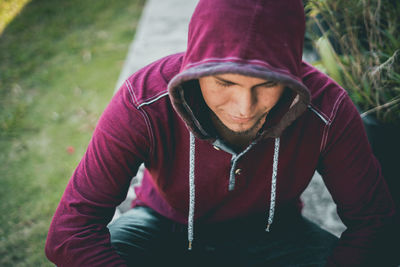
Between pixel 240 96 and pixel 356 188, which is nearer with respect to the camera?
pixel 240 96

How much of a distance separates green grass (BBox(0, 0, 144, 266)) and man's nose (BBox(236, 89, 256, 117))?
1789 millimetres

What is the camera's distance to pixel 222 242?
1.64 metres

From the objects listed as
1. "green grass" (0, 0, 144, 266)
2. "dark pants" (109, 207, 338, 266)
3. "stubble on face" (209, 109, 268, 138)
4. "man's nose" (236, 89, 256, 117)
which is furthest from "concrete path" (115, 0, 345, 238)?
"man's nose" (236, 89, 256, 117)

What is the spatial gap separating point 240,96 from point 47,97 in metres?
3.05

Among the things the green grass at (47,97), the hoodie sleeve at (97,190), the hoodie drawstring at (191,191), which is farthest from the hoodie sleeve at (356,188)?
the green grass at (47,97)

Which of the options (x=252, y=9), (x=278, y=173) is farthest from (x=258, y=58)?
(x=278, y=173)

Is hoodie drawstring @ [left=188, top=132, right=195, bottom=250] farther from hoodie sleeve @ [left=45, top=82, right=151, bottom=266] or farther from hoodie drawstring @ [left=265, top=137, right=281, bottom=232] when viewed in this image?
hoodie drawstring @ [left=265, top=137, right=281, bottom=232]

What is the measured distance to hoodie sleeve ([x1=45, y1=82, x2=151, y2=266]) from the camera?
134cm

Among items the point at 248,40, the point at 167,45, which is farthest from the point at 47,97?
the point at 248,40

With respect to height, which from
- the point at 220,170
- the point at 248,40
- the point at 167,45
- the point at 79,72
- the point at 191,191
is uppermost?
the point at 248,40

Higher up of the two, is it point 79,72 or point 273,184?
point 273,184

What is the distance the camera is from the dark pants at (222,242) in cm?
154

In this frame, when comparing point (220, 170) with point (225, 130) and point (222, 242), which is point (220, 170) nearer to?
point (225, 130)

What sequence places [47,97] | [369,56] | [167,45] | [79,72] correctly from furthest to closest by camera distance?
[167,45]
[79,72]
[47,97]
[369,56]
